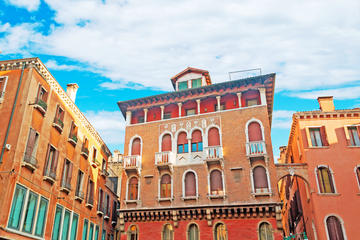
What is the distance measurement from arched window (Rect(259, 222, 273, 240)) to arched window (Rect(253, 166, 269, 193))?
254 centimetres

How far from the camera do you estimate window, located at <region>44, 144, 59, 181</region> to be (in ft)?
69.6

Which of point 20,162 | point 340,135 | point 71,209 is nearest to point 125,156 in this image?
point 71,209

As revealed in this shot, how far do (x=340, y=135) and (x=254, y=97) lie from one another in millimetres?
7715

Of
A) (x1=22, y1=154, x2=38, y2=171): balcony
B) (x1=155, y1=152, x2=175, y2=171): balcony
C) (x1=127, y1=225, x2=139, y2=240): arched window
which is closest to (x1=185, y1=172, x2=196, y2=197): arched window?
(x1=155, y1=152, x2=175, y2=171): balcony

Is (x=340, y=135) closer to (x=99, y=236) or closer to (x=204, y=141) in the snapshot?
(x=204, y=141)

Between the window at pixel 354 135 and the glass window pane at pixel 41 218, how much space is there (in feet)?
77.9

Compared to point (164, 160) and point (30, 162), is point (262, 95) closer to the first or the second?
point (164, 160)

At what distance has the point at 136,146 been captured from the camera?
30516 millimetres

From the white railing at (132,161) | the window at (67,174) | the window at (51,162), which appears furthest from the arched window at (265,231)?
the window at (51,162)

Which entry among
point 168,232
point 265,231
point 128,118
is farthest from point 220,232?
point 128,118

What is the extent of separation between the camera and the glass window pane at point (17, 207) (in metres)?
17.1

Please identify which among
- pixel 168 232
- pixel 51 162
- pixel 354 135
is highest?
pixel 354 135

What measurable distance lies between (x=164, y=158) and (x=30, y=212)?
39.4 ft

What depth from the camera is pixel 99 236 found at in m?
29.5
